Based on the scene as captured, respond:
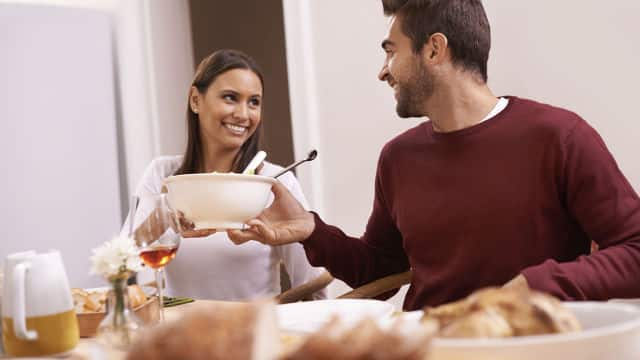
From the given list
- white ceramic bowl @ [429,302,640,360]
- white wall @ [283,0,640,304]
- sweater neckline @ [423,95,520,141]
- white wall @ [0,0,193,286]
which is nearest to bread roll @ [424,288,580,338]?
white ceramic bowl @ [429,302,640,360]

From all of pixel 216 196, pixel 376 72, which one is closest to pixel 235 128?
pixel 376 72

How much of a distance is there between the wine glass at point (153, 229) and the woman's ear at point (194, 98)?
1.49 metres

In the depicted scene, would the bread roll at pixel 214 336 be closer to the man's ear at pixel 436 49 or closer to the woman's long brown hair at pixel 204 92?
the man's ear at pixel 436 49

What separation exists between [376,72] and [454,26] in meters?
1.21

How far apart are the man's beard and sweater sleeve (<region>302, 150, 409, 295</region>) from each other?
0.18 meters

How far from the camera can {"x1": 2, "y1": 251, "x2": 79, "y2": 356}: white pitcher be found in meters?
1.05

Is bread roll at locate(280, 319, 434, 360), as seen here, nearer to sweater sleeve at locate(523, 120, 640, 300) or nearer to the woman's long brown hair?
sweater sleeve at locate(523, 120, 640, 300)

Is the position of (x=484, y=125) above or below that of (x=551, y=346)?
above

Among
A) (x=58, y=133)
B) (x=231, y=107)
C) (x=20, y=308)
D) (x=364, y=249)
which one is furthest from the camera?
(x=58, y=133)

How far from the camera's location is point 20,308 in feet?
3.38

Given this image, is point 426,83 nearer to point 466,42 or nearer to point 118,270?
point 466,42

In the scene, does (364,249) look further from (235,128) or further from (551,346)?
(551,346)

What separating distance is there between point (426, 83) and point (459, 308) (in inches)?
45.0

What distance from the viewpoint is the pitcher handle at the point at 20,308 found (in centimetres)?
103
